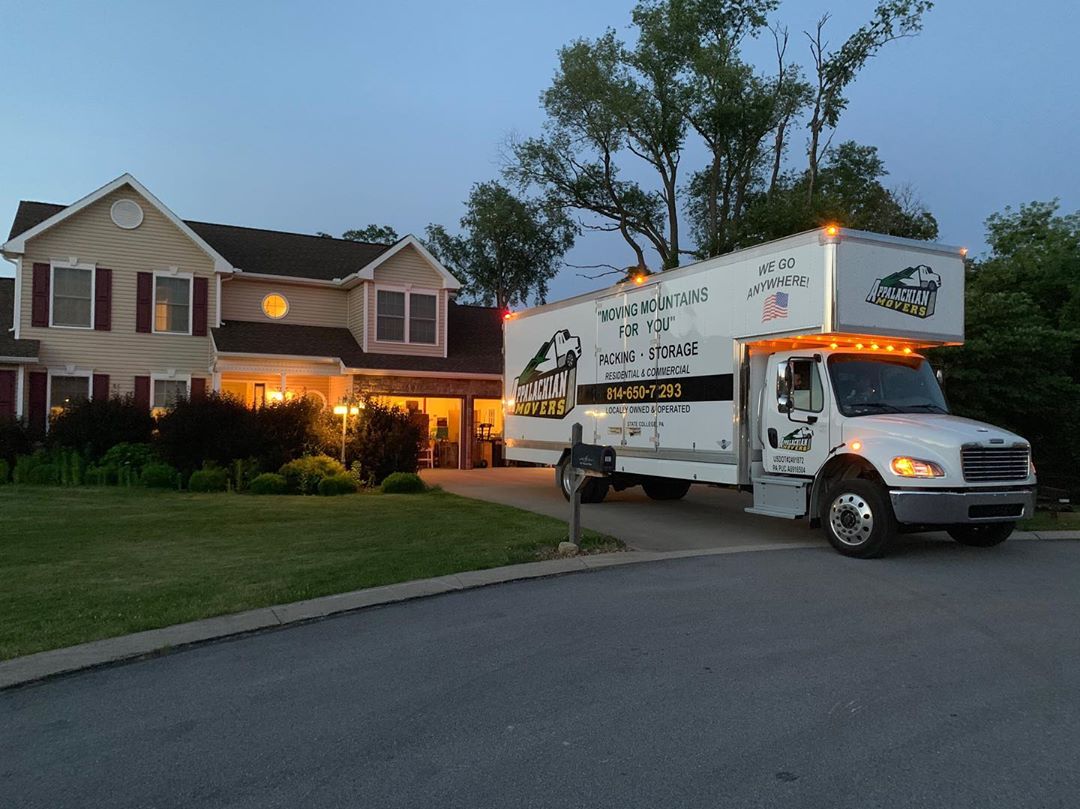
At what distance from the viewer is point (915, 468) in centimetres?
895

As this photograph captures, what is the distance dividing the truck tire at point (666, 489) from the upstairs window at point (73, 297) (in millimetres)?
15080

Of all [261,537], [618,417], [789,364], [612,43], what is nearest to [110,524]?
[261,537]

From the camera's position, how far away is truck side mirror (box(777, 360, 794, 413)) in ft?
33.8

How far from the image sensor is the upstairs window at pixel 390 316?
23469 millimetres

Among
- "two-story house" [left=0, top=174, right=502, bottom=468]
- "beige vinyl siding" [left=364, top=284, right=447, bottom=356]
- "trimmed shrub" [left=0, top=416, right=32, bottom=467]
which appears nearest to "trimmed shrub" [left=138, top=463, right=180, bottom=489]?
"trimmed shrub" [left=0, top=416, right=32, bottom=467]

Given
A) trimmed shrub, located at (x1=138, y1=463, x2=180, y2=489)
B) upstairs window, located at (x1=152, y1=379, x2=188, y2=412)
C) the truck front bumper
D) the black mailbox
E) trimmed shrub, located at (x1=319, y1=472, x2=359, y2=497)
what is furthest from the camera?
upstairs window, located at (x1=152, y1=379, x2=188, y2=412)

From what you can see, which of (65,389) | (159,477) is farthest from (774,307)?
(65,389)

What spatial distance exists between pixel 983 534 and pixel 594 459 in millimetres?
4979

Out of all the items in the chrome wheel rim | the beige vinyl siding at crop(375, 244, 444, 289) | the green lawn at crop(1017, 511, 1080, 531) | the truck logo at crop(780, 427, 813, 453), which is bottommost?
the green lawn at crop(1017, 511, 1080, 531)

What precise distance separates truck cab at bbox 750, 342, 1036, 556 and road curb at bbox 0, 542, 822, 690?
1597mm

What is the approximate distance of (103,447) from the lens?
59.7ft

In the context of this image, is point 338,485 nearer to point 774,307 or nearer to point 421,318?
point 421,318

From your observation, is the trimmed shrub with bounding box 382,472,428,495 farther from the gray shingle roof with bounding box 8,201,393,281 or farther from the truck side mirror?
the gray shingle roof with bounding box 8,201,393,281

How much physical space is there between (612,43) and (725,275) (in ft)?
79.4
